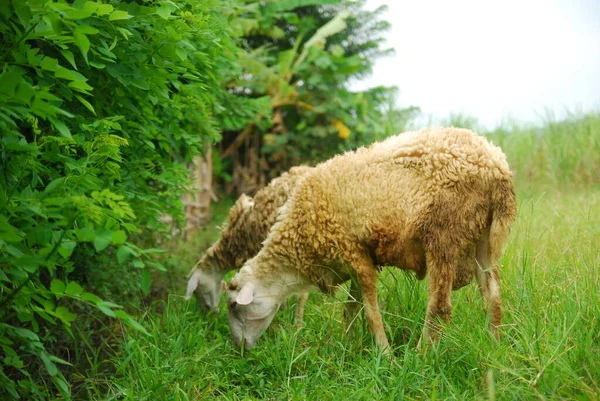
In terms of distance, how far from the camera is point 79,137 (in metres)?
2.98

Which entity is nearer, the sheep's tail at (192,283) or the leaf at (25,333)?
the leaf at (25,333)

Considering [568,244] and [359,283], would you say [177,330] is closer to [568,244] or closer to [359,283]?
[359,283]

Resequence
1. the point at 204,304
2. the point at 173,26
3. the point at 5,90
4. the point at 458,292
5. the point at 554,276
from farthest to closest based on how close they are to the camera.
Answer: the point at 204,304 → the point at 458,292 → the point at 554,276 → the point at 173,26 → the point at 5,90

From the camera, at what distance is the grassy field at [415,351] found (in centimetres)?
274

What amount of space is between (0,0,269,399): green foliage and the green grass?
715 mm

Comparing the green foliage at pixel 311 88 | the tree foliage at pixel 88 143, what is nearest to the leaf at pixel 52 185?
the tree foliage at pixel 88 143

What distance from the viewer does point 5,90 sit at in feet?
6.91

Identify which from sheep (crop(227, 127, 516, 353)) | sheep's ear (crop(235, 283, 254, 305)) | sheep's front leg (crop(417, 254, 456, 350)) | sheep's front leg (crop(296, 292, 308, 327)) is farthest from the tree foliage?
sheep's front leg (crop(417, 254, 456, 350))

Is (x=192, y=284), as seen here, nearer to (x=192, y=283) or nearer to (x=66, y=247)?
(x=192, y=283)

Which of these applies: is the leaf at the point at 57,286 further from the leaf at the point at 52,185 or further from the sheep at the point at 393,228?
the sheep at the point at 393,228

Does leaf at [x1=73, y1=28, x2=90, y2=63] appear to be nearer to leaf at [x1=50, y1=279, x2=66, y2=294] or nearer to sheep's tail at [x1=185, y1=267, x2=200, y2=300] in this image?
leaf at [x1=50, y1=279, x2=66, y2=294]

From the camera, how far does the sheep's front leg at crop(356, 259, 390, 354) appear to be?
3639mm

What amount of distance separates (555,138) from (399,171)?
228 inches

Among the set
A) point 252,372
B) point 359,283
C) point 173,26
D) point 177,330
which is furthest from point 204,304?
point 173,26
